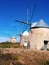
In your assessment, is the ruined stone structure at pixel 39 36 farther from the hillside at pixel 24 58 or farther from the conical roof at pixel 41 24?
the hillside at pixel 24 58

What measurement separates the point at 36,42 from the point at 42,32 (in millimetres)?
1738

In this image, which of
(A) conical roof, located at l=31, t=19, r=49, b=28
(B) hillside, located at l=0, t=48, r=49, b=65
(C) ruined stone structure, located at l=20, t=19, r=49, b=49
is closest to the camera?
(B) hillside, located at l=0, t=48, r=49, b=65

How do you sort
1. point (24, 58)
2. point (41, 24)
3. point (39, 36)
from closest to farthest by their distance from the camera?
point (24, 58)
point (39, 36)
point (41, 24)

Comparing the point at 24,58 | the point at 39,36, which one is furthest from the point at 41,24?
the point at 24,58

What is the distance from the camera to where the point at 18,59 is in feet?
58.2

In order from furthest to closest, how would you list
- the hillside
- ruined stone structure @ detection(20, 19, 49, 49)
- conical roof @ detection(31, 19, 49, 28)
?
1. conical roof @ detection(31, 19, 49, 28)
2. ruined stone structure @ detection(20, 19, 49, 49)
3. the hillside

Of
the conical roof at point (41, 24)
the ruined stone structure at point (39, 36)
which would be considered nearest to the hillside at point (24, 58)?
the ruined stone structure at point (39, 36)

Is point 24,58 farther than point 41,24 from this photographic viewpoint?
No

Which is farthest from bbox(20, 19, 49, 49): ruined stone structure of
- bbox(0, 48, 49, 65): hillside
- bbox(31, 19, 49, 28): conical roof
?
bbox(0, 48, 49, 65): hillside

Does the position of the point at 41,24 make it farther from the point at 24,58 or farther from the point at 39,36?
the point at 24,58

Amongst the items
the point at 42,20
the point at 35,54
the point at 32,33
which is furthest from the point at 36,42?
the point at 35,54

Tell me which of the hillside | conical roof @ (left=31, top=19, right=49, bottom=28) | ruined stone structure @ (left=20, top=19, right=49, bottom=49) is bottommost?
the hillside

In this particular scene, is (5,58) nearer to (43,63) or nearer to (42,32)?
(43,63)

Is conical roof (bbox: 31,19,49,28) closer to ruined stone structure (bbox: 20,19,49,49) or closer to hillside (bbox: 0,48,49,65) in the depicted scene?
ruined stone structure (bbox: 20,19,49,49)
